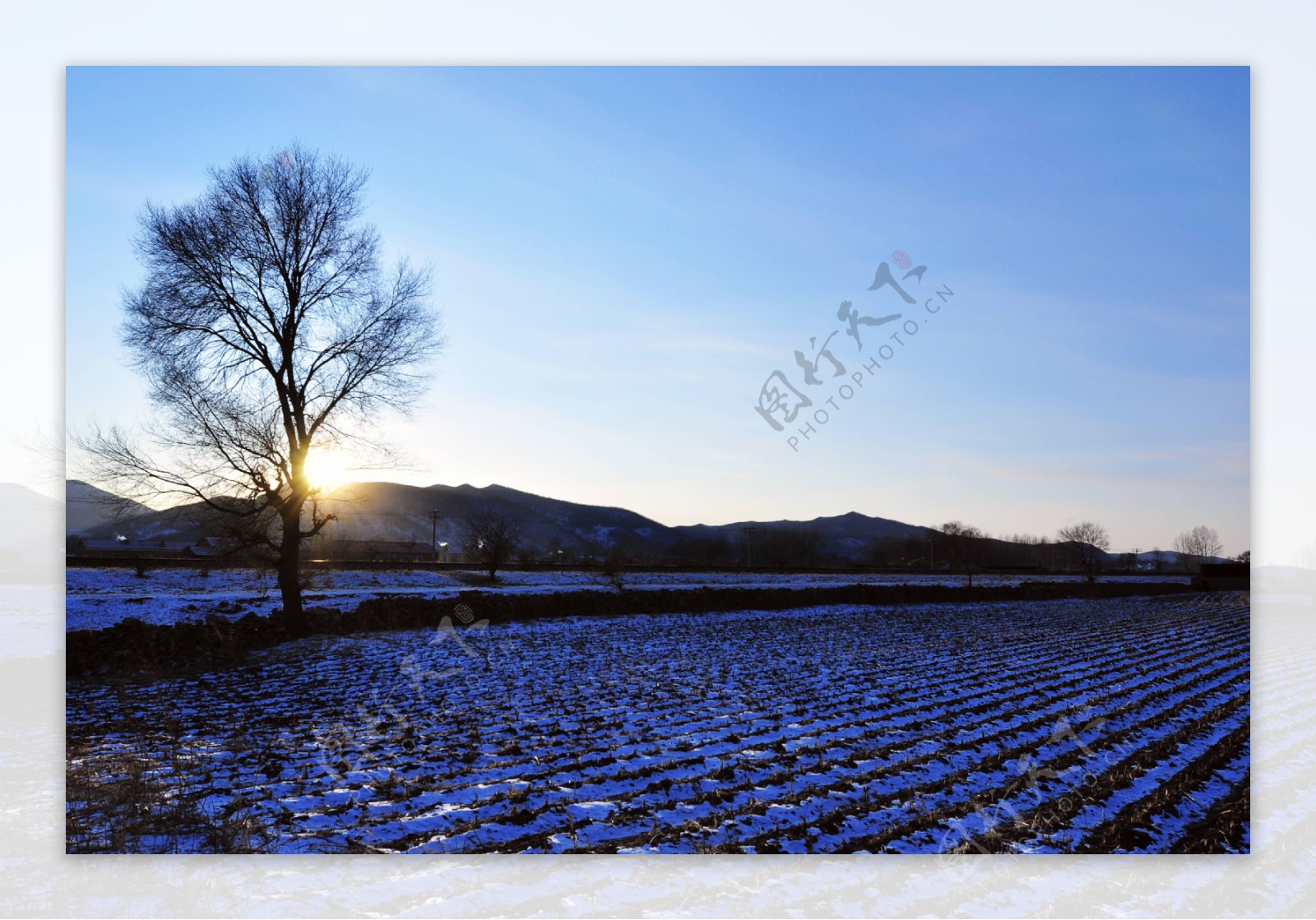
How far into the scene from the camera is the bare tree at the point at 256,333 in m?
6.43

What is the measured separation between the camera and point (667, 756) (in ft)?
20.2

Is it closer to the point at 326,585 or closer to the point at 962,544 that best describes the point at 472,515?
the point at 326,585

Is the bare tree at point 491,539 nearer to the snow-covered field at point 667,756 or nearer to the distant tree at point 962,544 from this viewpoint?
the snow-covered field at point 667,756

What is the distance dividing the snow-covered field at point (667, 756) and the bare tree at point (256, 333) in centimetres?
215

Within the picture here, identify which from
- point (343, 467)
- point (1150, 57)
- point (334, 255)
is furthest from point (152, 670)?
point (1150, 57)

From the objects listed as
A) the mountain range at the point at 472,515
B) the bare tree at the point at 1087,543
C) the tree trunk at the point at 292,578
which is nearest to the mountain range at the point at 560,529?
the mountain range at the point at 472,515

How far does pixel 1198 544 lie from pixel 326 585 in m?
17.3

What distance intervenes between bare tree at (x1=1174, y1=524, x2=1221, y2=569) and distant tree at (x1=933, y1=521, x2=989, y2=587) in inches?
66.4

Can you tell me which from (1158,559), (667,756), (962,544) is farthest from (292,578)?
(1158,559)

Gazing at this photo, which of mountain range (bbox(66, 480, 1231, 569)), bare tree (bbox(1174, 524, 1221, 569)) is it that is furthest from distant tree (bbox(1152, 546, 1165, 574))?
bare tree (bbox(1174, 524, 1221, 569))

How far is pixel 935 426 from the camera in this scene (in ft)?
20.0

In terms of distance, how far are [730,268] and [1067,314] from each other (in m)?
2.49

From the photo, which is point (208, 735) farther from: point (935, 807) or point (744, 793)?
point (935, 807)

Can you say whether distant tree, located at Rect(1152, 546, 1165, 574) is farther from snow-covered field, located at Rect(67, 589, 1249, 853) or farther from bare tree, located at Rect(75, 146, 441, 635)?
bare tree, located at Rect(75, 146, 441, 635)
